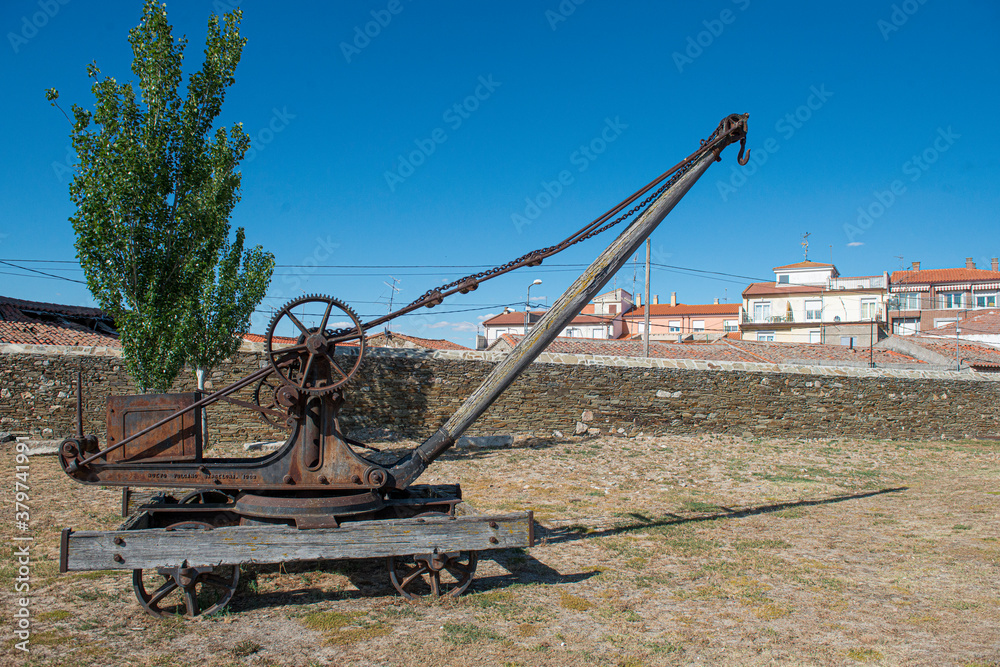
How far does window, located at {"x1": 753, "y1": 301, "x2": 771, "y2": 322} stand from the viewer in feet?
145

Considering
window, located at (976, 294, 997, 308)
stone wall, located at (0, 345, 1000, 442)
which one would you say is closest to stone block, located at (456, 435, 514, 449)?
stone wall, located at (0, 345, 1000, 442)

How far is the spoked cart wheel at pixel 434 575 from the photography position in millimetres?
4398

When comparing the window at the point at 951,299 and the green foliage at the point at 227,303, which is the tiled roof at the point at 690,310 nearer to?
the window at the point at 951,299

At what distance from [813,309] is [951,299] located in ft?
41.9

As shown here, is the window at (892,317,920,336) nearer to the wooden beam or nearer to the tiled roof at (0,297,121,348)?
the tiled roof at (0,297,121,348)

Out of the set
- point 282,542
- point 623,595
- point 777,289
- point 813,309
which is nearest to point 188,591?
point 282,542

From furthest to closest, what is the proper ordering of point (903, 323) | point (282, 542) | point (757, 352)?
point (903, 323), point (757, 352), point (282, 542)

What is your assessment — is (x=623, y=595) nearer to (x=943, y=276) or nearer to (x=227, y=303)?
(x=227, y=303)

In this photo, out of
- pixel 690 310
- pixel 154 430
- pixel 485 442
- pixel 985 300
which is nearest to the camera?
pixel 154 430

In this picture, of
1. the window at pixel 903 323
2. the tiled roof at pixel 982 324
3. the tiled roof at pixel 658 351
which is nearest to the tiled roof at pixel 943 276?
the window at pixel 903 323

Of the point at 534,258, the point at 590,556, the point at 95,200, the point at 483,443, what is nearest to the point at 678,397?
the point at 483,443

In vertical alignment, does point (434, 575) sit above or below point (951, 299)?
below

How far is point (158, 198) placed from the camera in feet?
29.6

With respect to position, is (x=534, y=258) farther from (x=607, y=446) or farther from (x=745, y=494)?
(x=607, y=446)
